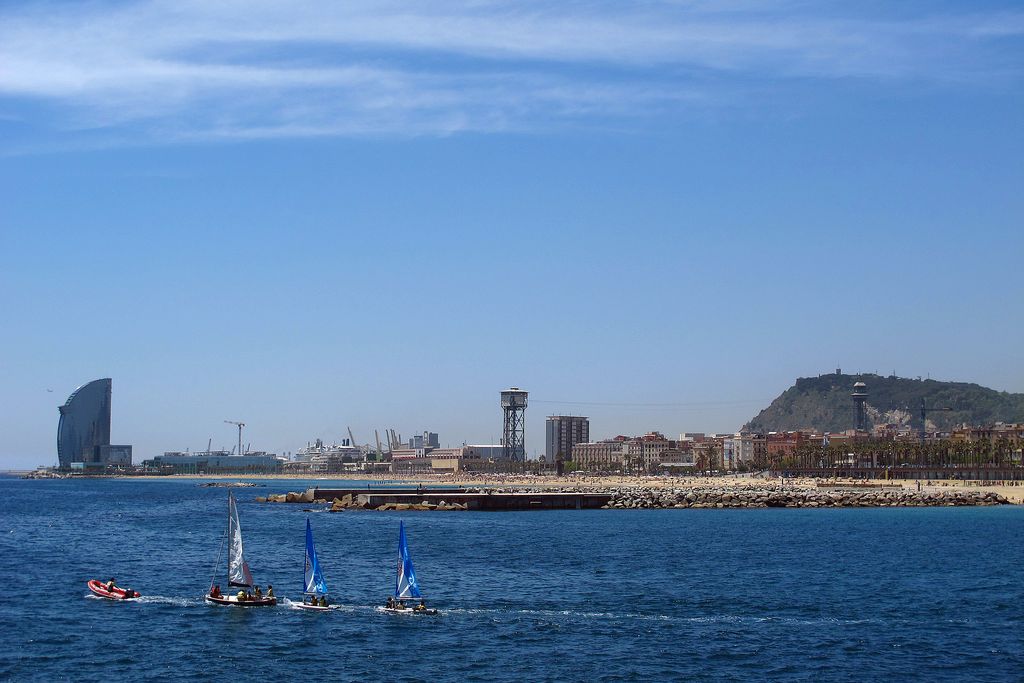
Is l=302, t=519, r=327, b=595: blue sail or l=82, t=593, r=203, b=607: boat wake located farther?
l=82, t=593, r=203, b=607: boat wake

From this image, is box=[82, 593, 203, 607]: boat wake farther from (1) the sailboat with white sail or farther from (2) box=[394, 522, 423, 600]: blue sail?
(2) box=[394, 522, 423, 600]: blue sail

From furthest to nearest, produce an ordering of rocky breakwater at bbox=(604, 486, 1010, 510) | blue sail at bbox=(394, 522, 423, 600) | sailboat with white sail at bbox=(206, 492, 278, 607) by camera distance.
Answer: rocky breakwater at bbox=(604, 486, 1010, 510), sailboat with white sail at bbox=(206, 492, 278, 607), blue sail at bbox=(394, 522, 423, 600)

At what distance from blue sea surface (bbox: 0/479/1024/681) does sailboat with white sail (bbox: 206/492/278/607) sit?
718mm

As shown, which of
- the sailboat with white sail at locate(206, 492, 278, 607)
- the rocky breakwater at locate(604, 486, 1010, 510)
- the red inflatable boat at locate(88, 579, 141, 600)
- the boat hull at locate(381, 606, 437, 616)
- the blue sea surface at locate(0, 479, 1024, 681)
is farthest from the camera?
the rocky breakwater at locate(604, 486, 1010, 510)

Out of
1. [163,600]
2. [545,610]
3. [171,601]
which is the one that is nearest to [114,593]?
[163,600]

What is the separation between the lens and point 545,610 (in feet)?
170

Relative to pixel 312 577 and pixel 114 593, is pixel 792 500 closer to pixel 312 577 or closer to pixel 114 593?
pixel 312 577

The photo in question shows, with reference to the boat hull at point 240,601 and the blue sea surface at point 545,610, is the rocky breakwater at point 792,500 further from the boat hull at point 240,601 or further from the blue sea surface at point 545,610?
the boat hull at point 240,601

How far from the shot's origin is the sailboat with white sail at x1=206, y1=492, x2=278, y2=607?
5325 centimetres

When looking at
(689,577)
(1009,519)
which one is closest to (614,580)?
(689,577)

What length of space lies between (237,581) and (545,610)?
607 inches

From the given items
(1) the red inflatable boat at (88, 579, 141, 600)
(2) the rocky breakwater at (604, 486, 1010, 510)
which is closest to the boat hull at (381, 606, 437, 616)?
(1) the red inflatable boat at (88, 579, 141, 600)

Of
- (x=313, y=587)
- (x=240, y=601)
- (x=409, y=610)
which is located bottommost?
(x=409, y=610)

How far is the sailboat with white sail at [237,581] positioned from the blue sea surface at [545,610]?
718 mm
